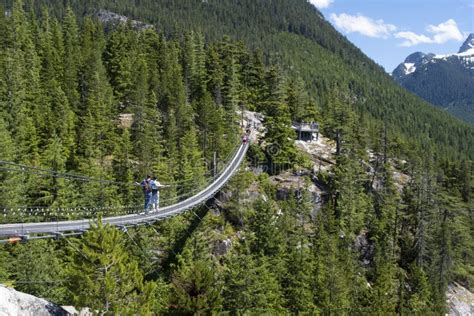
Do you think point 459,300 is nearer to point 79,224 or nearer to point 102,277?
point 102,277

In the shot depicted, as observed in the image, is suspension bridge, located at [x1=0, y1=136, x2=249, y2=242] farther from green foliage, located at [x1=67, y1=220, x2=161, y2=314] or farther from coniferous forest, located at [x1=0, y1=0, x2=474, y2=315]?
green foliage, located at [x1=67, y1=220, x2=161, y2=314]

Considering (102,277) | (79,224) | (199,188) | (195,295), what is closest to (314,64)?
(199,188)

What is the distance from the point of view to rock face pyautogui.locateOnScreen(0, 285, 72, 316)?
17.2 meters

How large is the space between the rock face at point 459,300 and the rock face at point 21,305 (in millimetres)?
60314

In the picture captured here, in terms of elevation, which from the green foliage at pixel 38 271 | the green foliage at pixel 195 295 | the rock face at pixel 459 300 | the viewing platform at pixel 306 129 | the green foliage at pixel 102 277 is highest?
the viewing platform at pixel 306 129

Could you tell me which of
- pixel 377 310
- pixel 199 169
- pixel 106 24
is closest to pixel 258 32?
pixel 106 24

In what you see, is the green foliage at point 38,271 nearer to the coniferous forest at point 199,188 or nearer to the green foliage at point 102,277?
the coniferous forest at point 199,188

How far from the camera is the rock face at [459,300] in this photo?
212 ft

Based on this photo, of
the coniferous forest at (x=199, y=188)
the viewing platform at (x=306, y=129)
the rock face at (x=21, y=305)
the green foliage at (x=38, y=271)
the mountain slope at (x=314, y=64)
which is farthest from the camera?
the mountain slope at (x=314, y=64)

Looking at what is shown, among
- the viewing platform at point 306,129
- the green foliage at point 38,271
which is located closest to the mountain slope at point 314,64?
the viewing platform at point 306,129

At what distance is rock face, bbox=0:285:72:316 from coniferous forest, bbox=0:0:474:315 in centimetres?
203

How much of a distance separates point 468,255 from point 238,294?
6051 cm

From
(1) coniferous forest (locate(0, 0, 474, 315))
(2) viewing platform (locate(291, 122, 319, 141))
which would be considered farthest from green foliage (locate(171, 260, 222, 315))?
(2) viewing platform (locate(291, 122, 319, 141))

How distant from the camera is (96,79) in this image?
59062 mm
